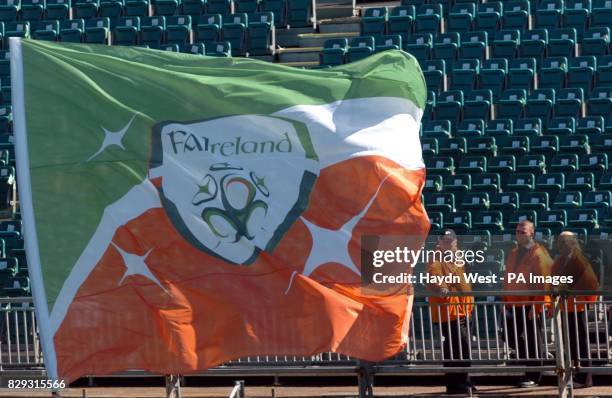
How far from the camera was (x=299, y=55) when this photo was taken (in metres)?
23.3

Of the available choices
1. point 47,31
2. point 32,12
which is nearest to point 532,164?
point 47,31

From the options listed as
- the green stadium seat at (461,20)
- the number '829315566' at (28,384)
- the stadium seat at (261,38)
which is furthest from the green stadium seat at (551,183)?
the number '829315566' at (28,384)

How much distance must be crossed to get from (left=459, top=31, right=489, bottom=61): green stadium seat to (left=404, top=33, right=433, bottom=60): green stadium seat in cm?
55

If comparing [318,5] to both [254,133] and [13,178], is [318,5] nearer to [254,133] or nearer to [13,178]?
[13,178]

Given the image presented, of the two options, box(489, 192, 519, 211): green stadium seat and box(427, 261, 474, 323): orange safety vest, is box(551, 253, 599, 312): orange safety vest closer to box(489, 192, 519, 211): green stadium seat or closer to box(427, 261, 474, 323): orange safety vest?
box(427, 261, 474, 323): orange safety vest

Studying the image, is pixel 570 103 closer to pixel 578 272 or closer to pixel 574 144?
pixel 574 144

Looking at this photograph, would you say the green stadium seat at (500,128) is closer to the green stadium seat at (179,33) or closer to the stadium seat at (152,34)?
the green stadium seat at (179,33)

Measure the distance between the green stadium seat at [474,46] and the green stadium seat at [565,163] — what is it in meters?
2.99

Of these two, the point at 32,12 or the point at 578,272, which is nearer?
the point at 578,272

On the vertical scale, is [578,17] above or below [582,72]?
above

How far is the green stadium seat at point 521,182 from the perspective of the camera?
62.7 ft

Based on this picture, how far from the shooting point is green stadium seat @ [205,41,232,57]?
2233 cm

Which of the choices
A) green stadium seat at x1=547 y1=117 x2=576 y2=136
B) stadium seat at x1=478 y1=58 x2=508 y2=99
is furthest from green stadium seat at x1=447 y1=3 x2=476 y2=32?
green stadium seat at x1=547 y1=117 x2=576 y2=136

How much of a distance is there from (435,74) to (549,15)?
8.09 feet
